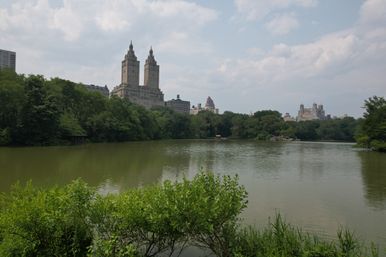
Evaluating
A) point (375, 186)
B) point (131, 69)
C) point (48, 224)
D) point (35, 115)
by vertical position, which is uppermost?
point (131, 69)

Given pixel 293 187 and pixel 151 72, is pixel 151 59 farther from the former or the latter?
pixel 293 187

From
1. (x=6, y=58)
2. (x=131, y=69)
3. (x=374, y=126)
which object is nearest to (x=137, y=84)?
(x=131, y=69)

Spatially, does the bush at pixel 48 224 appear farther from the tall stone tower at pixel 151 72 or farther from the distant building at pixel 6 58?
the tall stone tower at pixel 151 72

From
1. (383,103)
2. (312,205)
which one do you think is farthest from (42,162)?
(383,103)

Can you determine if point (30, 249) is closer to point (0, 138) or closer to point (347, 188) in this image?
point (347, 188)

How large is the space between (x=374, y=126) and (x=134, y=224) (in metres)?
51.4

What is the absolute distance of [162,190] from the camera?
702cm

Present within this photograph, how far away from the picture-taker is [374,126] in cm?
5028

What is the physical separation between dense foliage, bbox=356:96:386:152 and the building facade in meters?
97.9

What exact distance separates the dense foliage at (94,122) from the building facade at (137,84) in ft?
140

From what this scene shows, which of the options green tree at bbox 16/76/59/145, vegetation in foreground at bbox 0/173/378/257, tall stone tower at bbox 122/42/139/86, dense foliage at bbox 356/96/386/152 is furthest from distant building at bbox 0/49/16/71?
vegetation in foreground at bbox 0/173/378/257

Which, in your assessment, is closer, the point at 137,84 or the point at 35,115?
the point at 35,115

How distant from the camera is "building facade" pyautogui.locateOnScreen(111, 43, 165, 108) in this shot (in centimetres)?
14188

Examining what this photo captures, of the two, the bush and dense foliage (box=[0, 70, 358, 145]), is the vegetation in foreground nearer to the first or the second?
the bush
